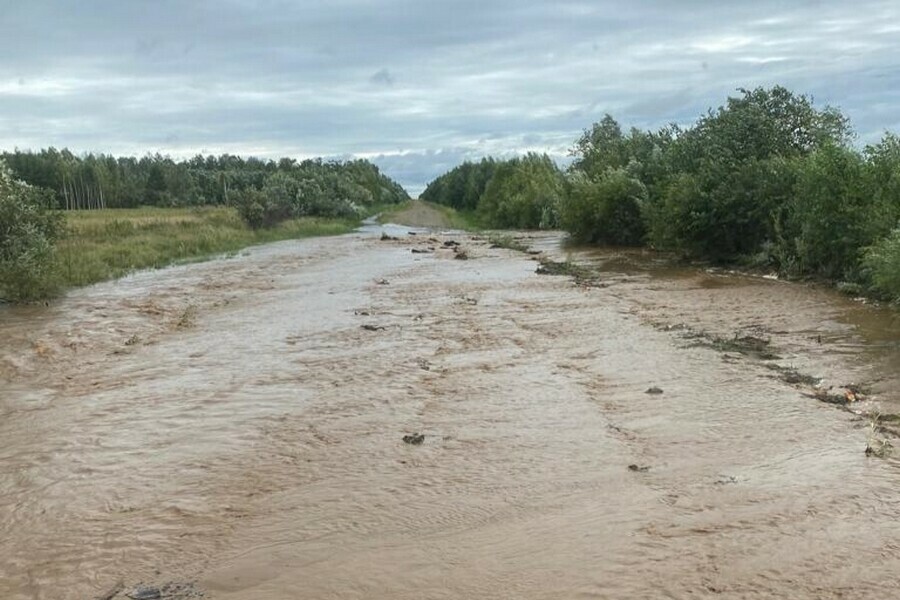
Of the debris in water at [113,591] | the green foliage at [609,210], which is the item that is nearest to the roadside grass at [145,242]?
the green foliage at [609,210]

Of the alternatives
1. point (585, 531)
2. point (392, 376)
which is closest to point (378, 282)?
point (392, 376)

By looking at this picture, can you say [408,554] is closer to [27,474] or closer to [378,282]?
[27,474]

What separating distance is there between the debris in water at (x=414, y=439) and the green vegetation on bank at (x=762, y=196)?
10534 millimetres

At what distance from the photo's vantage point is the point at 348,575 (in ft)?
18.8

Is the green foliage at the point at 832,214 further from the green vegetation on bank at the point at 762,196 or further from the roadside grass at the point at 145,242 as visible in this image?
the roadside grass at the point at 145,242

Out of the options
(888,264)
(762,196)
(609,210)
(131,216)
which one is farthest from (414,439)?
(131,216)

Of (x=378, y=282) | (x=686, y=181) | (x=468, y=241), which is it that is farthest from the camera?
(x=468, y=241)

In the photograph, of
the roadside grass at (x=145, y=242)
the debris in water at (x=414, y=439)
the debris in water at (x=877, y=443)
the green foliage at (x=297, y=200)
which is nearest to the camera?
the debris in water at (x=877, y=443)

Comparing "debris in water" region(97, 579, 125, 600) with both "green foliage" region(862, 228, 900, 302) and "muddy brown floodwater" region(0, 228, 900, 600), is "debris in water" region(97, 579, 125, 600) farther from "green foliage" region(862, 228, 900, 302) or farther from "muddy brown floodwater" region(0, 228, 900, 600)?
"green foliage" region(862, 228, 900, 302)

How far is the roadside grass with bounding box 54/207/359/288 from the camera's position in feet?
95.1

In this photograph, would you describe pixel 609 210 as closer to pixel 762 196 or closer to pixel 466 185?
pixel 762 196

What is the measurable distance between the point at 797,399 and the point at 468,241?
38.6 m

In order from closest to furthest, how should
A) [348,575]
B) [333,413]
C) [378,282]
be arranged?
[348,575]
[333,413]
[378,282]

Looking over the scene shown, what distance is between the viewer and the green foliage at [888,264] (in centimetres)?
1473
